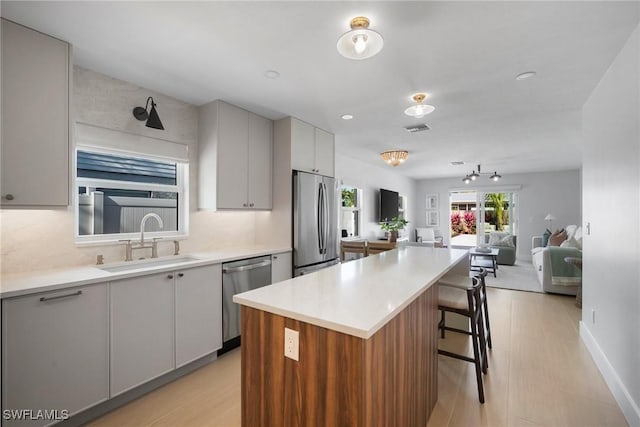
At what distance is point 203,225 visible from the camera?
321 centimetres

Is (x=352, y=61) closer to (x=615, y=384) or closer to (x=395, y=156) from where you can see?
(x=395, y=156)

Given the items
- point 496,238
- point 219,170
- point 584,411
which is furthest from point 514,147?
point 219,170

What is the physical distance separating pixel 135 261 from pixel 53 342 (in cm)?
92

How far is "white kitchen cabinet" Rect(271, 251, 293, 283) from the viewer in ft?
10.4

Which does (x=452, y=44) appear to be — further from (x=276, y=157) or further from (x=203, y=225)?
(x=203, y=225)

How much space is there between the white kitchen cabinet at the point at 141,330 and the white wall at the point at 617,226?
3.14 meters

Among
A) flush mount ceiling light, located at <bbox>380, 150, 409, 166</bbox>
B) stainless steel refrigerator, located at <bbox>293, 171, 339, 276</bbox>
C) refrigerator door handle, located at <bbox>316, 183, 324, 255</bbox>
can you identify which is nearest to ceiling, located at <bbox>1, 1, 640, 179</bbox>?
stainless steel refrigerator, located at <bbox>293, 171, 339, 276</bbox>

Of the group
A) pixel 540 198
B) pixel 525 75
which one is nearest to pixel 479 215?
pixel 540 198

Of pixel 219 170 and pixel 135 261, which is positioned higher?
pixel 219 170

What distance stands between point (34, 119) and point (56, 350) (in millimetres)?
1429

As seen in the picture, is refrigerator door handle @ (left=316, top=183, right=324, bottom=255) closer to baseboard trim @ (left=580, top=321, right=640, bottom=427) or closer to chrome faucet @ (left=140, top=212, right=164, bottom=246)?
chrome faucet @ (left=140, top=212, right=164, bottom=246)

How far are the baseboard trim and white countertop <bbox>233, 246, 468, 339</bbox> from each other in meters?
1.32

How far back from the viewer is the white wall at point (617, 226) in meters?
1.79

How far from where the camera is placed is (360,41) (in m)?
1.62
